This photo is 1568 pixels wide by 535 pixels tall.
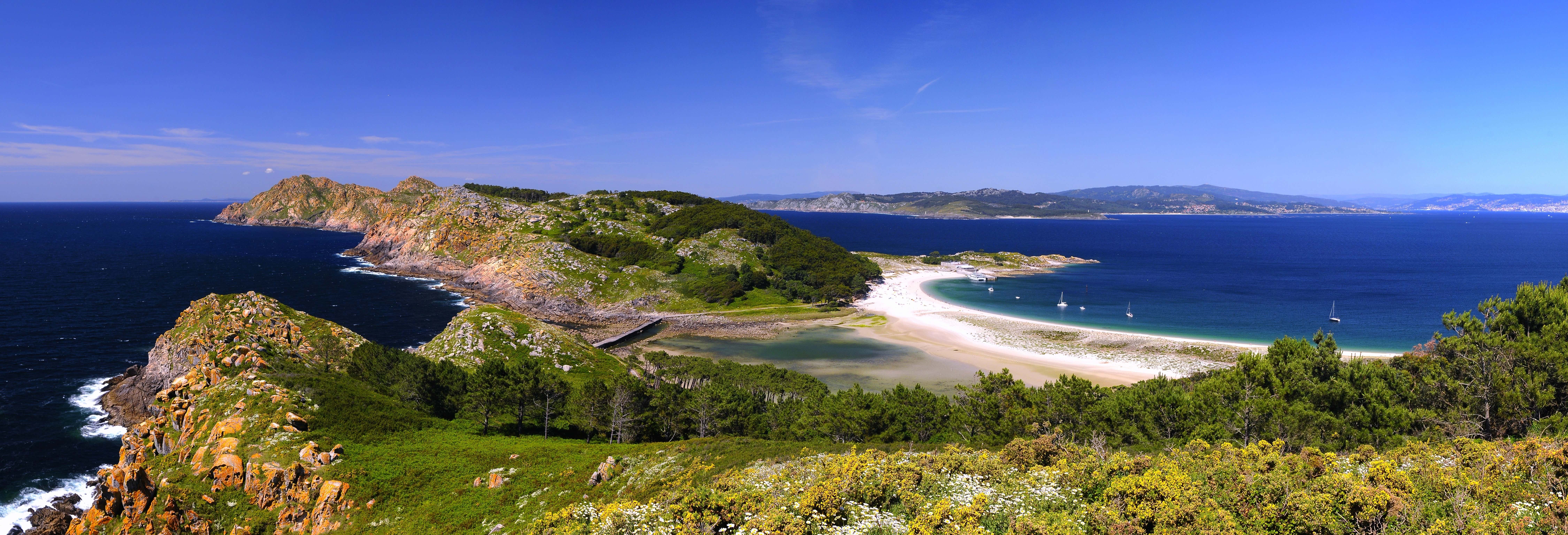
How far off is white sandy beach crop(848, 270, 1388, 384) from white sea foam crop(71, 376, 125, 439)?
71190 millimetres

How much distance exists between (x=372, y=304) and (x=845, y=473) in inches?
3779

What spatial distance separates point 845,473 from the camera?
63.7 ft

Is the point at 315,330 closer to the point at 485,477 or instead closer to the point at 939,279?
the point at 485,477

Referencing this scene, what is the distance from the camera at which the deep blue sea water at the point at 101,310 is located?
4053 centimetres

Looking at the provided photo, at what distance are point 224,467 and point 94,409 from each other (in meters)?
35.7

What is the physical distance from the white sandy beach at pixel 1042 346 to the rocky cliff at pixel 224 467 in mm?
54883

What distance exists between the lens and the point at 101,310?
78.9 m

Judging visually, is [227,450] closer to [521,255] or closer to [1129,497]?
[1129,497]

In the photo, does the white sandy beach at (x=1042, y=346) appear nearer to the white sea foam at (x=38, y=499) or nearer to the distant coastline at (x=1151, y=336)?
the distant coastline at (x=1151, y=336)

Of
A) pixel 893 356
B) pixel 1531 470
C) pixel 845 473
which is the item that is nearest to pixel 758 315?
pixel 893 356

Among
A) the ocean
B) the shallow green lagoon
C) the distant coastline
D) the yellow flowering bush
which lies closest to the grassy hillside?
the ocean

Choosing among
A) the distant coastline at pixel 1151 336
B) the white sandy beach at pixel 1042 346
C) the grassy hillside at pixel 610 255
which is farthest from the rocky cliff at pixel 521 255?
the distant coastline at pixel 1151 336

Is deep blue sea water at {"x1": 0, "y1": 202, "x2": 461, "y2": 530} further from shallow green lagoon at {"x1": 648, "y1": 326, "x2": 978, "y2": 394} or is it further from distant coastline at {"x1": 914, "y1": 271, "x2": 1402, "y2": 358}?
distant coastline at {"x1": 914, "y1": 271, "x2": 1402, "y2": 358}

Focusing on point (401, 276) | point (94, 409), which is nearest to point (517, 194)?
point (401, 276)
